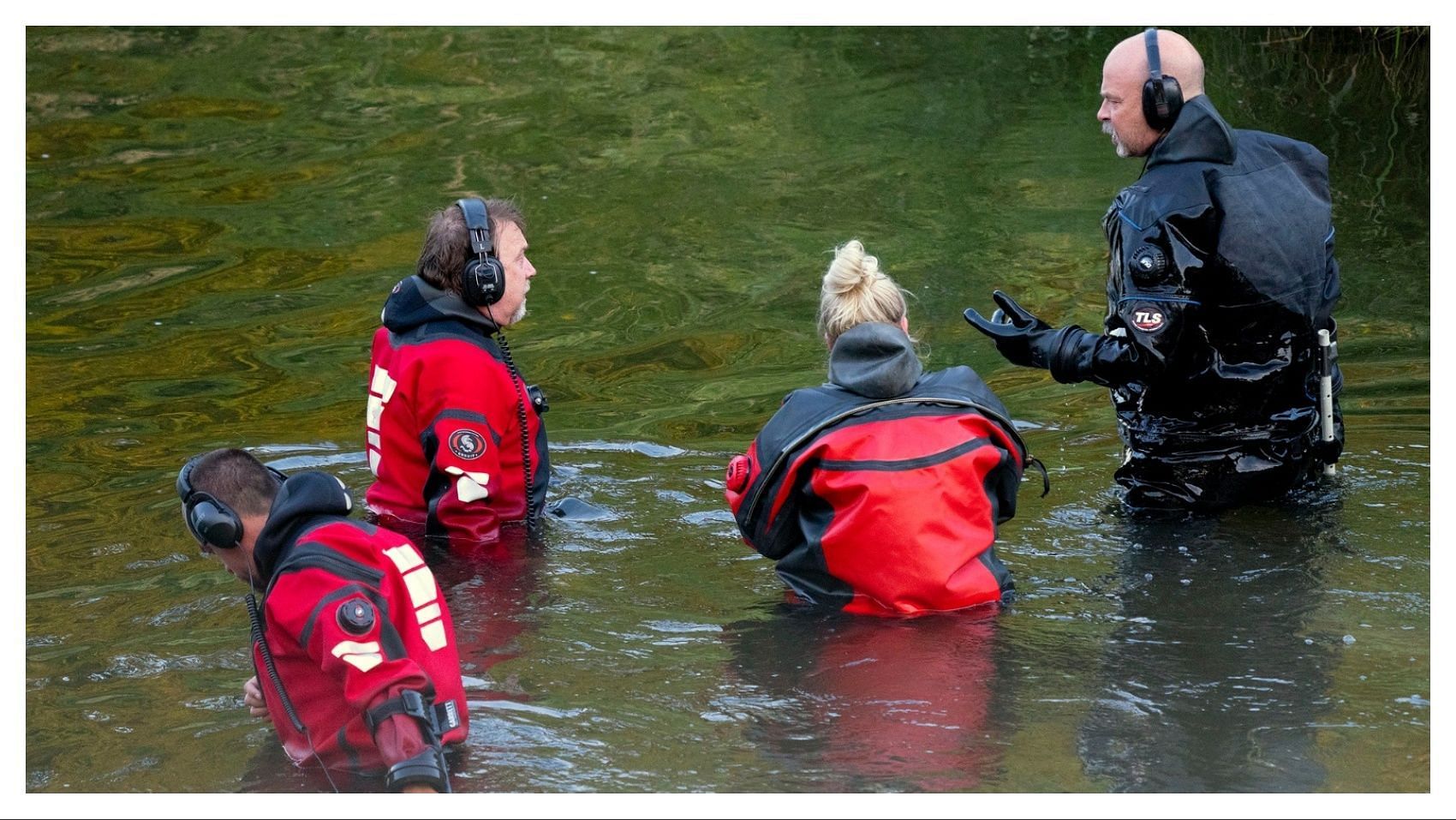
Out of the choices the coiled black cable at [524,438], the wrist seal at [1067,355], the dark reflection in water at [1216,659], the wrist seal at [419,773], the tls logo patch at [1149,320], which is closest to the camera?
the wrist seal at [419,773]

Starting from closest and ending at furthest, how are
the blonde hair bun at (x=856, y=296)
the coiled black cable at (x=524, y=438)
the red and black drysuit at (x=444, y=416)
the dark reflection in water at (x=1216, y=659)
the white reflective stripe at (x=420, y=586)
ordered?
1. the white reflective stripe at (x=420, y=586)
2. the dark reflection in water at (x=1216, y=659)
3. the blonde hair bun at (x=856, y=296)
4. the red and black drysuit at (x=444, y=416)
5. the coiled black cable at (x=524, y=438)

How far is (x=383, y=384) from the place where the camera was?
6.42 meters

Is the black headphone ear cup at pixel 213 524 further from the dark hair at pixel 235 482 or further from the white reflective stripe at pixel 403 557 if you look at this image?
the white reflective stripe at pixel 403 557

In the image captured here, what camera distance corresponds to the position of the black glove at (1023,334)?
6.25m

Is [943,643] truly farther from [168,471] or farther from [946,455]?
[168,471]

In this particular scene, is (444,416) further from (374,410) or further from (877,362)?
(877,362)

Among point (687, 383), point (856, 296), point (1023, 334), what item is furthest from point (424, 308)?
point (687, 383)

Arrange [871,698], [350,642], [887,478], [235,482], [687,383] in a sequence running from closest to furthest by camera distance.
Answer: [350,642], [235,482], [871,698], [887,478], [687,383]

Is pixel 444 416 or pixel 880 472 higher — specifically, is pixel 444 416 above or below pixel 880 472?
above

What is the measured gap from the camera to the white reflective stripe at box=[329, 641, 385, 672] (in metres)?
4.13

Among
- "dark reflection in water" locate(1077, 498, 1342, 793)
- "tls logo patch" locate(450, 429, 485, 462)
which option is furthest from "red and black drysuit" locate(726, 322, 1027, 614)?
"tls logo patch" locate(450, 429, 485, 462)

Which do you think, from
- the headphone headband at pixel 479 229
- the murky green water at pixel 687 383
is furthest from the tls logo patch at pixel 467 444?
the headphone headband at pixel 479 229

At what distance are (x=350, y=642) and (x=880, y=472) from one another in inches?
75.6

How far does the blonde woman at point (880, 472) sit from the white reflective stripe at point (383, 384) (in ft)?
4.88
